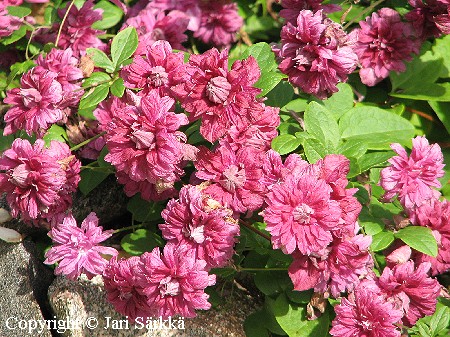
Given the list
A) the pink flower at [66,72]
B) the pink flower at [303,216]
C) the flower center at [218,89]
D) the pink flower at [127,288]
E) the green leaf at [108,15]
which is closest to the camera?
the pink flower at [303,216]

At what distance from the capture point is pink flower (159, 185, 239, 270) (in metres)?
1.52

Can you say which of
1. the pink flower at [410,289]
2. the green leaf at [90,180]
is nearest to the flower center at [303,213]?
the pink flower at [410,289]

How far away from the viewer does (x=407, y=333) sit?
1.77 m

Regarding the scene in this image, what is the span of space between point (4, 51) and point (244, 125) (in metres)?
1.31

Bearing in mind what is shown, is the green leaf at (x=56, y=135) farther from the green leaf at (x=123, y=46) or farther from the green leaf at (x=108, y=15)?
the green leaf at (x=108, y=15)

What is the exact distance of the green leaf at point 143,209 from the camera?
2057mm

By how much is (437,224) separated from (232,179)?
22.7 inches

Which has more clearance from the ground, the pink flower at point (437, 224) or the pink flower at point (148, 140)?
the pink flower at point (148, 140)

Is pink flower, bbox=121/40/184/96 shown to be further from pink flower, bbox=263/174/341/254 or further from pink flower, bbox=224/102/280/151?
pink flower, bbox=263/174/341/254

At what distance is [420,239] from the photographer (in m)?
1.65

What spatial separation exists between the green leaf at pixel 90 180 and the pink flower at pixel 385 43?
0.92 m

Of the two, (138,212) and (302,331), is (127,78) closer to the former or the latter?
(138,212)

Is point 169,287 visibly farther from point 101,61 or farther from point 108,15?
point 108,15

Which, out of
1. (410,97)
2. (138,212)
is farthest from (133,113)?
(410,97)
